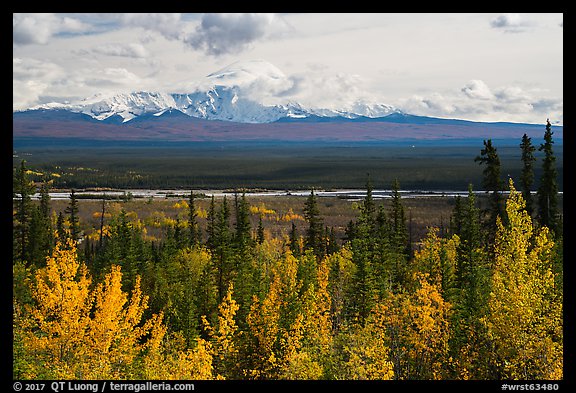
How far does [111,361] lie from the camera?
35781 millimetres

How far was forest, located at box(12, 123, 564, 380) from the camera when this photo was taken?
3189 centimetres

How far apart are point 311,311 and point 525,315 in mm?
16024

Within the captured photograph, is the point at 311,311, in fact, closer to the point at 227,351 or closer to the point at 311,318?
the point at 311,318

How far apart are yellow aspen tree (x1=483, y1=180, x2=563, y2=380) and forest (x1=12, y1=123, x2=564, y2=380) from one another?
0.27ft

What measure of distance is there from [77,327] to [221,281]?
23088mm

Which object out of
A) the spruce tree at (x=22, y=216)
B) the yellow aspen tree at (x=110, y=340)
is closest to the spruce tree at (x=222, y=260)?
the yellow aspen tree at (x=110, y=340)

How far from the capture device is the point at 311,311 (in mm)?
42438

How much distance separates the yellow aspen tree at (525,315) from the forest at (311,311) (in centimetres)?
8

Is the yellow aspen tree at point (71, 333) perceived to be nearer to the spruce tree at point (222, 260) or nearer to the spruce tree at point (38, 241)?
the spruce tree at point (222, 260)

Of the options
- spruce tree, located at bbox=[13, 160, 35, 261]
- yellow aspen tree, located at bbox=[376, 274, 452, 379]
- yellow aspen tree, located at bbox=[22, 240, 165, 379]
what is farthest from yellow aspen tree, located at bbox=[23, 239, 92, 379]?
spruce tree, located at bbox=[13, 160, 35, 261]

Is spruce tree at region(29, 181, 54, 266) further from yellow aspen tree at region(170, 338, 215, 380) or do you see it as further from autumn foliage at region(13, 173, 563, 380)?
yellow aspen tree at region(170, 338, 215, 380)
